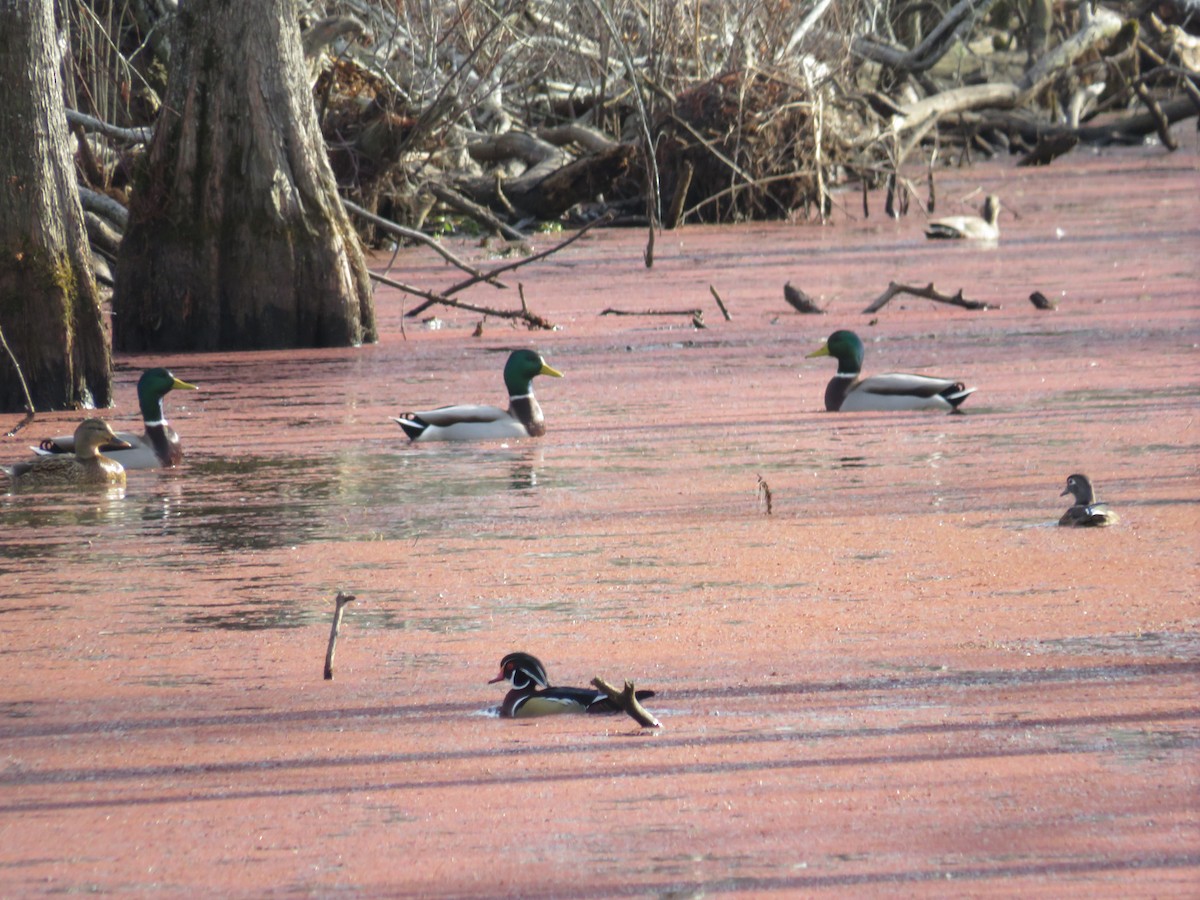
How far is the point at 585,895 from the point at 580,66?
76.5ft

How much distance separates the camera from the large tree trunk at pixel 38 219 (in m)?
11.3

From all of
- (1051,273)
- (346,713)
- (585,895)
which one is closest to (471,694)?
(346,713)

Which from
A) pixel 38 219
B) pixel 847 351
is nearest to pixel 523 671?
pixel 847 351

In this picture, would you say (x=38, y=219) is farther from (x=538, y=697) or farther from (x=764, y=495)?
(x=538, y=697)

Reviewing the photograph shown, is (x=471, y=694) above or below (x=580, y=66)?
below

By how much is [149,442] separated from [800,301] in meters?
7.17

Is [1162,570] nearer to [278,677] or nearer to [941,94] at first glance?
[278,677]

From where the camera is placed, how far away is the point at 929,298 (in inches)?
627

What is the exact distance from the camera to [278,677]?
590 centimetres

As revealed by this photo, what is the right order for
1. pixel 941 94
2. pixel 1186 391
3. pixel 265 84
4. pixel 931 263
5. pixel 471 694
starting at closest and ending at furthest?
1. pixel 471 694
2. pixel 1186 391
3. pixel 265 84
4. pixel 931 263
5. pixel 941 94

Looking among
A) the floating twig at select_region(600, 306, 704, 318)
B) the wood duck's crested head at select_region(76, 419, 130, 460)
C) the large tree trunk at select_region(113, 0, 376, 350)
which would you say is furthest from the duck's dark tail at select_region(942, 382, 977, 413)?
the large tree trunk at select_region(113, 0, 376, 350)

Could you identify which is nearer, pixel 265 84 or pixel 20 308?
pixel 20 308

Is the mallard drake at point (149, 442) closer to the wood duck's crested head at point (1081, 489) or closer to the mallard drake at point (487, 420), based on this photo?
the mallard drake at point (487, 420)

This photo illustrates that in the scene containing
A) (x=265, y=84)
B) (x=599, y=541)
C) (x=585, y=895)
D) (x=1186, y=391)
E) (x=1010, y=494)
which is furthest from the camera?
(x=265, y=84)
